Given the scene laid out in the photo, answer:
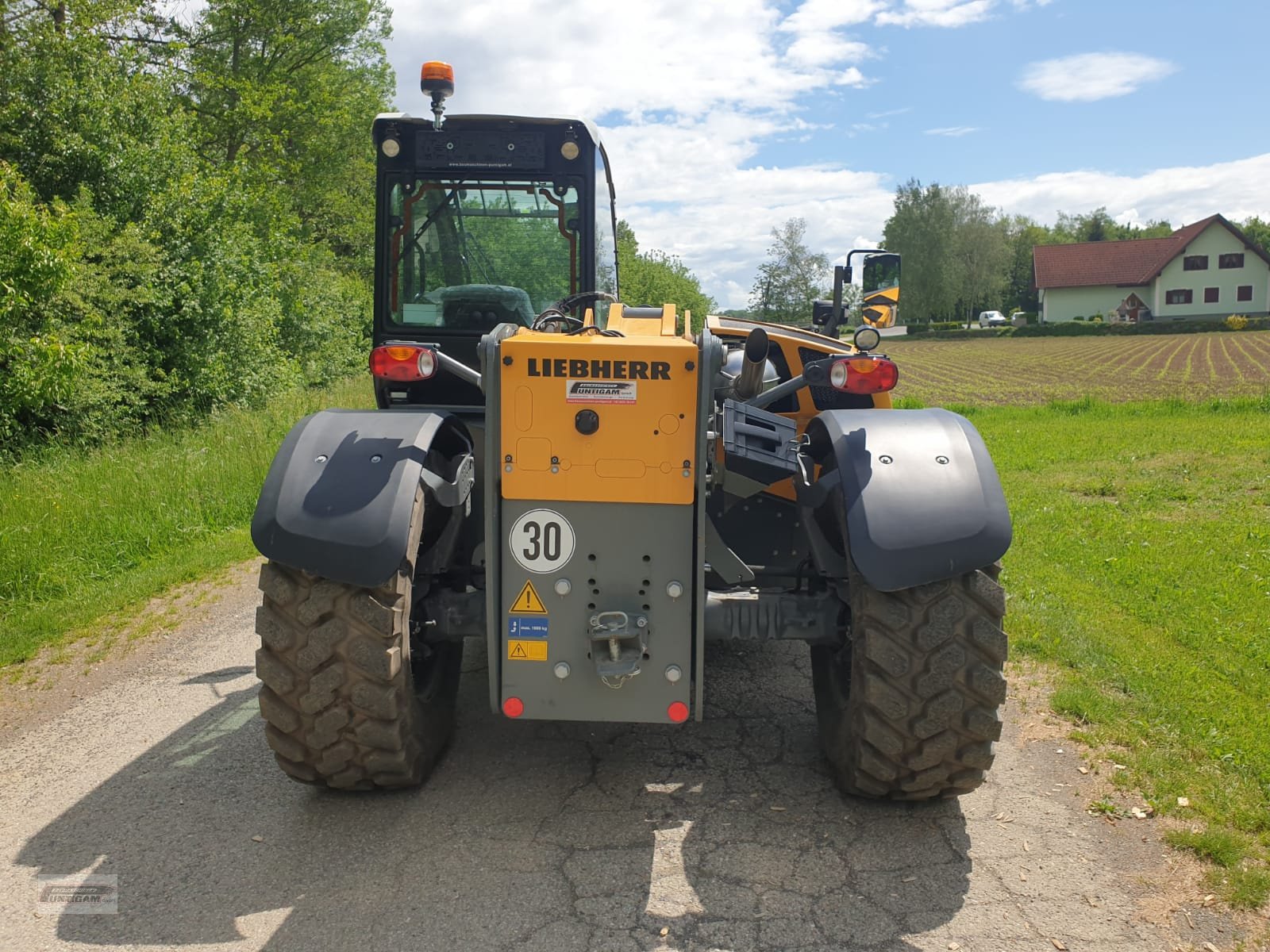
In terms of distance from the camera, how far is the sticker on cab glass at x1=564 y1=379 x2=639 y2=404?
3277mm

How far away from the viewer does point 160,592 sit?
700cm

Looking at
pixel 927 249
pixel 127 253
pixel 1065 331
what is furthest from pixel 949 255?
pixel 127 253

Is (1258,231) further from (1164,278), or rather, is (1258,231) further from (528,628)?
(528,628)

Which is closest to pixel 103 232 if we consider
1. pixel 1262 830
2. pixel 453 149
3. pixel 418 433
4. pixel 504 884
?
pixel 453 149

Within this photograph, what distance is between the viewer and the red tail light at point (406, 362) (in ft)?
10.7

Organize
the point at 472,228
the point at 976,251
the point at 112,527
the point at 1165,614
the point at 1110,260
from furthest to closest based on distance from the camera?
the point at 976,251
the point at 1110,260
the point at 112,527
the point at 1165,614
the point at 472,228

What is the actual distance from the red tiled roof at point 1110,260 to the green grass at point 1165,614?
6864cm

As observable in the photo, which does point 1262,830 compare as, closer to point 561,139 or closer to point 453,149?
point 561,139

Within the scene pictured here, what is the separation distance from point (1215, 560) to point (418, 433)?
5996 millimetres

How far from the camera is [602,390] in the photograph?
3.28m

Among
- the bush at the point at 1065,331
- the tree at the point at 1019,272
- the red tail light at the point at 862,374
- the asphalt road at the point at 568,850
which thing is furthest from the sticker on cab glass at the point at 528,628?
the tree at the point at 1019,272

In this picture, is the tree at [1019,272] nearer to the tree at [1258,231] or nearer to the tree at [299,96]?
the tree at [1258,231]

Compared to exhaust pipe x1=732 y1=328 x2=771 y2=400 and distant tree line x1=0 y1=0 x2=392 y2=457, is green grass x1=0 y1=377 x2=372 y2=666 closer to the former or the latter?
distant tree line x1=0 y1=0 x2=392 y2=457

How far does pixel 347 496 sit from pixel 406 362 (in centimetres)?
50
